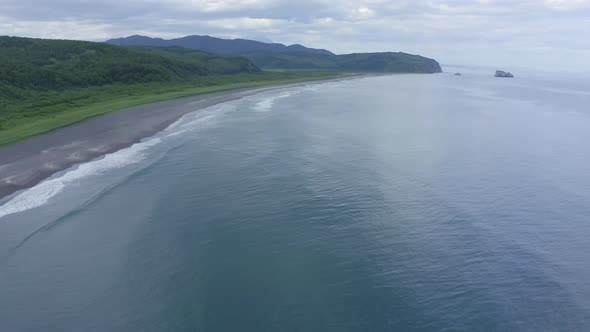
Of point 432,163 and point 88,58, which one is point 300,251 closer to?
point 432,163

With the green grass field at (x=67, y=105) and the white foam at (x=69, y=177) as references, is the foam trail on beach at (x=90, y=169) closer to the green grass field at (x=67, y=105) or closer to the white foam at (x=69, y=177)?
the white foam at (x=69, y=177)

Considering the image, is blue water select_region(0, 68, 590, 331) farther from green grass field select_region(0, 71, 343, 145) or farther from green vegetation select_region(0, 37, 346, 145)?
green vegetation select_region(0, 37, 346, 145)

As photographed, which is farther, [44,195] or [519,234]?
[44,195]

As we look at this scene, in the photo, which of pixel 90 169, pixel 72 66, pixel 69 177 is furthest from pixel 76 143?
pixel 72 66

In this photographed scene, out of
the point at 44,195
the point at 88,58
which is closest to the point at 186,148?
the point at 44,195

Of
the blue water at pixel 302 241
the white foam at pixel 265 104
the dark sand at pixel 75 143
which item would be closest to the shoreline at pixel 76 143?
the dark sand at pixel 75 143

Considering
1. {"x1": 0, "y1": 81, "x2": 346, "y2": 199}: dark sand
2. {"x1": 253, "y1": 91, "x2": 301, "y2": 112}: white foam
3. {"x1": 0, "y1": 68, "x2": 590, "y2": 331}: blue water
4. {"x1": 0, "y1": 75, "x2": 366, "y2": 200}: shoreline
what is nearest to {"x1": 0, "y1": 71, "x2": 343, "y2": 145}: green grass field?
{"x1": 0, "y1": 75, "x2": 366, "y2": 200}: shoreline

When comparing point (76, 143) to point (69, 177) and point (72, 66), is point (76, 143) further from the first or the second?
point (72, 66)
